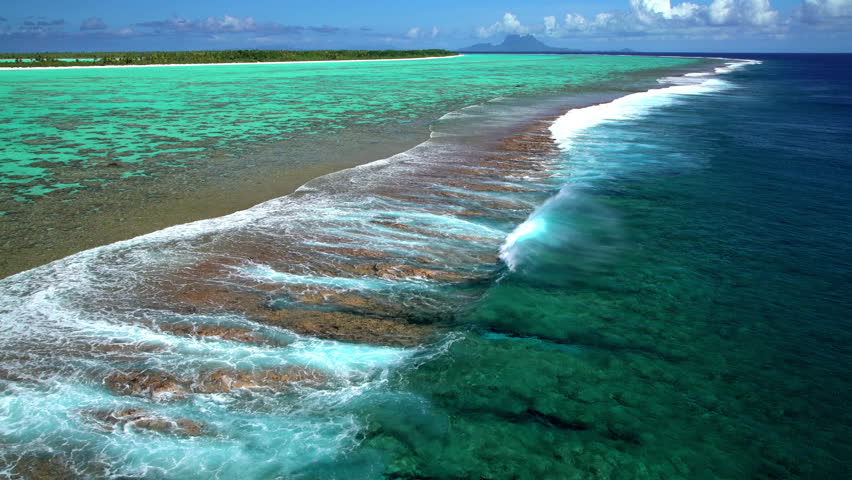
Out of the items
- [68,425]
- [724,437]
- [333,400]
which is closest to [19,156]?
[68,425]

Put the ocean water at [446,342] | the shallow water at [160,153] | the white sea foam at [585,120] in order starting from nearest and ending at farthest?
the ocean water at [446,342] → the white sea foam at [585,120] → the shallow water at [160,153]

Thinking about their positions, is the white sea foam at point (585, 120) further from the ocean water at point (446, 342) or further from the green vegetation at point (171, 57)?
the green vegetation at point (171, 57)

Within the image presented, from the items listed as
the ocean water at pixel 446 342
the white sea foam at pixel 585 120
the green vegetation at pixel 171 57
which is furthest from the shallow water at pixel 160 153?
the green vegetation at pixel 171 57

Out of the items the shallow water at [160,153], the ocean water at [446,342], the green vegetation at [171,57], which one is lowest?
the ocean water at [446,342]

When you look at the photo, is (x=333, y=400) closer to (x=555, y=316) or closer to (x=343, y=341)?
(x=343, y=341)

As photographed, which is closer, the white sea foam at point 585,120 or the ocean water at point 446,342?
the ocean water at point 446,342

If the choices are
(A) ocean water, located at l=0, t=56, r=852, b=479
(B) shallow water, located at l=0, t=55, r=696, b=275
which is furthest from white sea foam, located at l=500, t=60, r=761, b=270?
(B) shallow water, located at l=0, t=55, r=696, b=275

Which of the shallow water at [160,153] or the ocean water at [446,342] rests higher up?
the shallow water at [160,153]

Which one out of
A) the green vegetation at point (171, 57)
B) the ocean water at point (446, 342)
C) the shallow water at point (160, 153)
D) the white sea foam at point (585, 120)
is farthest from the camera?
the green vegetation at point (171, 57)
